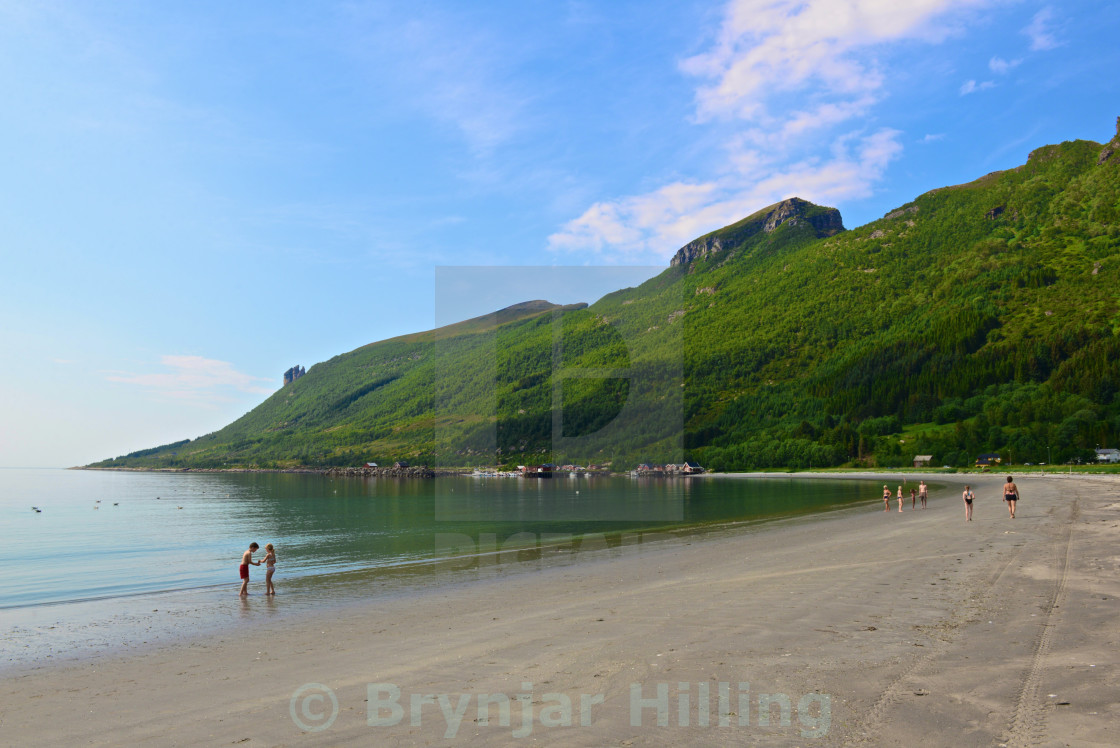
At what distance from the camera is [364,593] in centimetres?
2383

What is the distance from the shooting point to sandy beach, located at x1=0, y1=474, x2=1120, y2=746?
813cm

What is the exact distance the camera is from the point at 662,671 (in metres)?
10.6

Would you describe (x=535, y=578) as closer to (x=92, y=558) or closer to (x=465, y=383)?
(x=92, y=558)

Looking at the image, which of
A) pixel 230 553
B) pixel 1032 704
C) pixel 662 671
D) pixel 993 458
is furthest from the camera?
pixel 993 458

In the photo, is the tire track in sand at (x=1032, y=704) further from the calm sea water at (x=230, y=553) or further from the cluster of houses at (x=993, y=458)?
the cluster of houses at (x=993, y=458)

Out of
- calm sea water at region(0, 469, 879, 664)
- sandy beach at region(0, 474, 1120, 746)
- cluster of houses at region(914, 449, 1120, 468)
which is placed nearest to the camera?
sandy beach at region(0, 474, 1120, 746)

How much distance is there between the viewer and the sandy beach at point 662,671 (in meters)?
8.13

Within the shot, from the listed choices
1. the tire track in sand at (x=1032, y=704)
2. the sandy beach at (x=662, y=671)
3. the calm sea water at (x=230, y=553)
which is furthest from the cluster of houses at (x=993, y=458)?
the tire track in sand at (x=1032, y=704)

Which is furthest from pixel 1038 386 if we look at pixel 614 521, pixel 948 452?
pixel 614 521

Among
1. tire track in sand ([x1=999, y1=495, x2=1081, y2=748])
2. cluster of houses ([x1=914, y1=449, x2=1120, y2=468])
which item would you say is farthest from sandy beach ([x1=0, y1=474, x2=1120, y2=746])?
cluster of houses ([x1=914, y1=449, x2=1120, y2=468])

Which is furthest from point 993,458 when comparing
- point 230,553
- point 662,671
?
point 662,671

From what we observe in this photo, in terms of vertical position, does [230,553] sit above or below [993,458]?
above

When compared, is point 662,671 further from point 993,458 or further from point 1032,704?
point 993,458

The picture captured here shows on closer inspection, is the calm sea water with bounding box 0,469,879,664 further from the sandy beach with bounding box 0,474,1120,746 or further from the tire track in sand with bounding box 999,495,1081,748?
the tire track in sand with bounding box 999,495,1081,748
